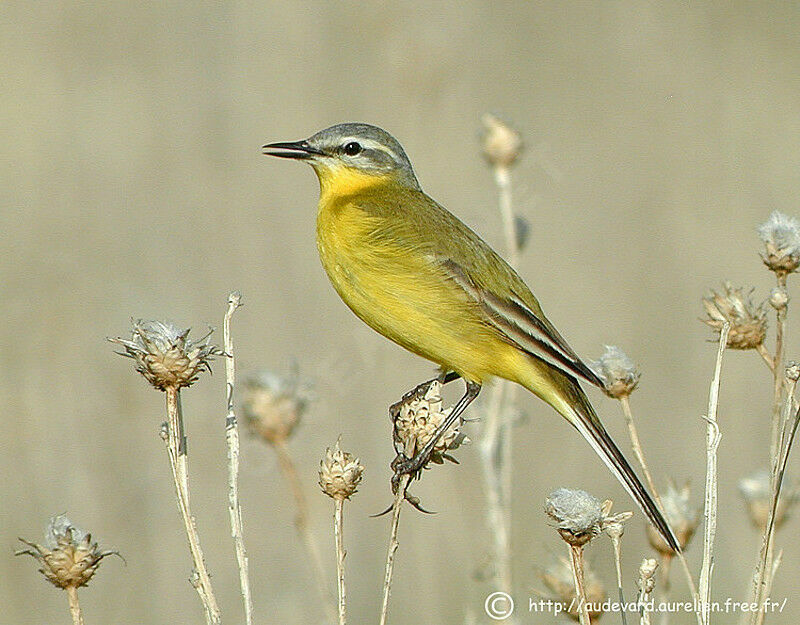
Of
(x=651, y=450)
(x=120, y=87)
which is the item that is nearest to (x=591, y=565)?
(x=651, y=450)

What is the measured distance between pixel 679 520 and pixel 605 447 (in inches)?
21.7

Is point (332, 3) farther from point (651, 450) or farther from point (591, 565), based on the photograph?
point (591, 565)

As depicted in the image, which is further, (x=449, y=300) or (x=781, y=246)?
(x=449, y=300)

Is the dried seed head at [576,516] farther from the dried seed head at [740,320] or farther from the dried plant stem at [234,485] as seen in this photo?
the dried seed head at [740,320]

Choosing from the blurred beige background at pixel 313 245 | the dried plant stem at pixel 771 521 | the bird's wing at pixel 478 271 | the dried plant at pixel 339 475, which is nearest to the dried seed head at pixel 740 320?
the dried plant stem at pixel 771 521

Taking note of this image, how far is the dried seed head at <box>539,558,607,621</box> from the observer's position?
11.2 feet

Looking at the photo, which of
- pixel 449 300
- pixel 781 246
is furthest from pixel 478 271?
pixel 781 246

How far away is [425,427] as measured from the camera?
345cm

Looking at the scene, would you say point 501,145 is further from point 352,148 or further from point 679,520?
point 679,520

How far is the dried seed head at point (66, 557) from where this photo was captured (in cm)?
287

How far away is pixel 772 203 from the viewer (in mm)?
8344

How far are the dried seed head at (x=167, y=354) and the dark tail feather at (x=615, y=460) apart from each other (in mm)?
1298

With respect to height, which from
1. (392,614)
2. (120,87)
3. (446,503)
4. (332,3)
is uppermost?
(332,3)

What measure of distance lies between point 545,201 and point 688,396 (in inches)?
102
